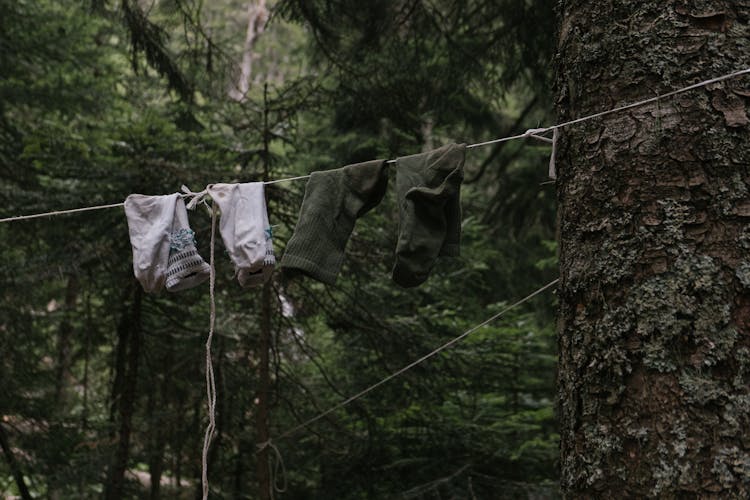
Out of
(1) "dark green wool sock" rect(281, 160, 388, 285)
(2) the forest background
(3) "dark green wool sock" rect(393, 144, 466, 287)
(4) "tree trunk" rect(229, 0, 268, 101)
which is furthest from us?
(4) "tree trunk" rect(229, 0, 268, 101)

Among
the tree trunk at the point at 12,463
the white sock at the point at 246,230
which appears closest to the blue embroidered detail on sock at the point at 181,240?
the white sock at the point at 246,230

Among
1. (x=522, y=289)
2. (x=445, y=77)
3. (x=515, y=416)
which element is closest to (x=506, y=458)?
(x=515, y=416)

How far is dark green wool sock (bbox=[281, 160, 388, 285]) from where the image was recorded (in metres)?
2.42

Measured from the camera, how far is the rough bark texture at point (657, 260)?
1.64 meters

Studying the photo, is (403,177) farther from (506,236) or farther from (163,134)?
(506,236)

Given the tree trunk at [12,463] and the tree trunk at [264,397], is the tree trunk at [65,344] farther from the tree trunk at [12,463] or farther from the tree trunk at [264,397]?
the tree trunk at [264,397]

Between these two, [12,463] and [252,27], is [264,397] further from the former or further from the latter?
[252,27]

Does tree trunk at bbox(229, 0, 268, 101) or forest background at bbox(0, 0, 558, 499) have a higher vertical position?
tree trunk at bbox(229, 0, 268, 101)

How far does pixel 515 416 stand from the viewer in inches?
210

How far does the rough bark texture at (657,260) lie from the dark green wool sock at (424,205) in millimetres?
427

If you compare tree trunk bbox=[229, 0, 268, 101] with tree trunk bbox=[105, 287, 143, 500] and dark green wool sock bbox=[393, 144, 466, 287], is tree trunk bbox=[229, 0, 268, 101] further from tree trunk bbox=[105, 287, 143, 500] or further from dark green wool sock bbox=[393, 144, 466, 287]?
dark green wool sock bbox=[393, 144, 466, 287]

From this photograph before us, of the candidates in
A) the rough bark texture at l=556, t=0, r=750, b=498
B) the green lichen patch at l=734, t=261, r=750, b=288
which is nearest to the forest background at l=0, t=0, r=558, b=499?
the rough bark texture at l=556, t=0, r=750, b=498

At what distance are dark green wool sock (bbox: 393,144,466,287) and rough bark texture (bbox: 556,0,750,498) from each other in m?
0.43

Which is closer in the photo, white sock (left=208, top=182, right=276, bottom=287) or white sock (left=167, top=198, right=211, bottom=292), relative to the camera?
white sock (left=208, top=182, right=276, bottom=287)
